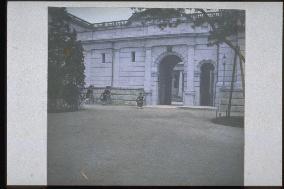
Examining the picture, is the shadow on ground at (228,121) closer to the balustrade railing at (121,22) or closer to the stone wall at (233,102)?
the stone wall at (233,102)

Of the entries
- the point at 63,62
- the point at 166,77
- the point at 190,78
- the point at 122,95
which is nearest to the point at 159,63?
Answer: the point at 166,77

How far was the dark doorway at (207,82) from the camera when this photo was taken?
24.0 feet

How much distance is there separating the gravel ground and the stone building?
1.38 ft

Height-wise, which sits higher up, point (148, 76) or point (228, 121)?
point (148, 76)

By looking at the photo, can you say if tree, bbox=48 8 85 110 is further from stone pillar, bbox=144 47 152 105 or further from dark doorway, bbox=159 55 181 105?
dark doorway, bbox=159 55 181 105

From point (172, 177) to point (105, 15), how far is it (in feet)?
11.6

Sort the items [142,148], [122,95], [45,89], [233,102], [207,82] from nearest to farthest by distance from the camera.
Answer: [45,89] → [142,148] → [233,102] → [207,82] → [122,95]

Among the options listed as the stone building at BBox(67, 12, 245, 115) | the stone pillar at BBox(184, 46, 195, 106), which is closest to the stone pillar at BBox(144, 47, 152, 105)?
the stone building at BBox(67, 12, 245, 115)

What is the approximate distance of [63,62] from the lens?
7066 mm

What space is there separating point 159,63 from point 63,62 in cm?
209

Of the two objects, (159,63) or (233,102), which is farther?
(159,63)

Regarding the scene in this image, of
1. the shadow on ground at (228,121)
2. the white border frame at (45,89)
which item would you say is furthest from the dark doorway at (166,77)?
the white border frame at (45,89)

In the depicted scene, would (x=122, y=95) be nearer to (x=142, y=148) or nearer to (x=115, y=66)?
(x=115, y=66)

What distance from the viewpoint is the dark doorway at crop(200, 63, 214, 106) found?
7305 millimetres
